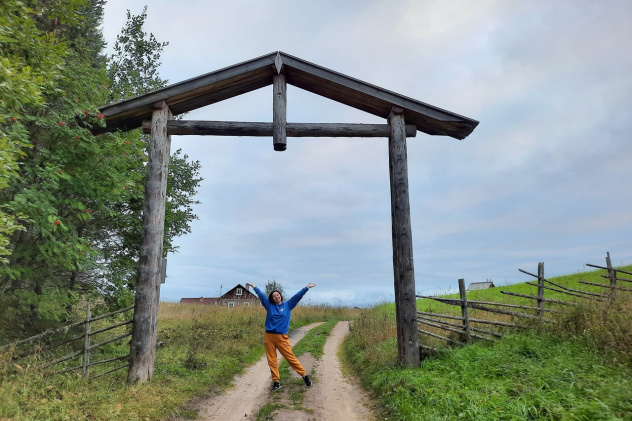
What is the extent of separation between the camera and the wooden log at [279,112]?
9234mm

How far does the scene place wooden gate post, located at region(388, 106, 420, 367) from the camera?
28.8ft

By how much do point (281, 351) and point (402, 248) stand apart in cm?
373

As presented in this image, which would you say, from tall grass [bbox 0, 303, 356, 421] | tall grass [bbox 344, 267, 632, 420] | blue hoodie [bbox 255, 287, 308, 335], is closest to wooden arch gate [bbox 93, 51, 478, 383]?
tall grass [bbox 0, 303, 356, 421]

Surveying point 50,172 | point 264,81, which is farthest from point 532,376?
point 50,172

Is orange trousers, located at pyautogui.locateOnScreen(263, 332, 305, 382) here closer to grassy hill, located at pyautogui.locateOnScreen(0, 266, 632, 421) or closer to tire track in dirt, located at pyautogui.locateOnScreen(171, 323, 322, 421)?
Result: tire track in dirt, located at pyautogui.locateOnScreen(171, 323, 322, 421)

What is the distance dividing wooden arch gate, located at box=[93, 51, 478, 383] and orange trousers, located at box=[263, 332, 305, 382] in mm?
2520

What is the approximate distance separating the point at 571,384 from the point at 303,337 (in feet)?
44.1

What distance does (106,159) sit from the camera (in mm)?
9656

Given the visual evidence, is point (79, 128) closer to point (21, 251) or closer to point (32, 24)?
point (32, 24)

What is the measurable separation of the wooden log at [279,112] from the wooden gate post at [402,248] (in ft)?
9.15

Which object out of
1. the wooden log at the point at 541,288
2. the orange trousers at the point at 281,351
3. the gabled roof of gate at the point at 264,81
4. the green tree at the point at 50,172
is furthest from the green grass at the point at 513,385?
the green tree at the point at 50,172

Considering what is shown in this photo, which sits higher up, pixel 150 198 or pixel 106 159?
pixel 106 159

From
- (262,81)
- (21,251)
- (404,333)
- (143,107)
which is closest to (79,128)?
(143,107)

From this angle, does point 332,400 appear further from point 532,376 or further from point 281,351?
point 532,376
